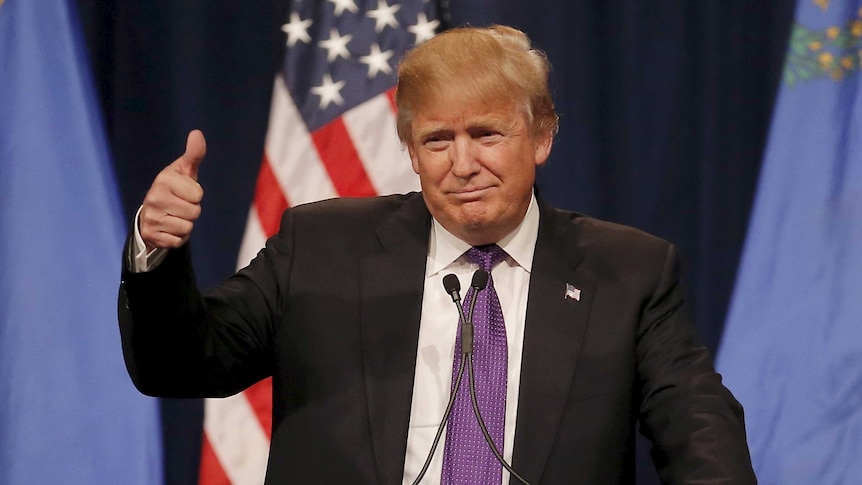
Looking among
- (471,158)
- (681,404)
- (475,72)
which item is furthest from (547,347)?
(475,72)

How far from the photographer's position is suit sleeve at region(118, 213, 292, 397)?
159cm

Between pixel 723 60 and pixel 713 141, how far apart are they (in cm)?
22

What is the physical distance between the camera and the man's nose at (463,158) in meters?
1.81

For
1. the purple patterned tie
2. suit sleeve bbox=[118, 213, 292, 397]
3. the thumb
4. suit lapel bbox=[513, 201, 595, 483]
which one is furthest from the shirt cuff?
suit lapel bbox=[513, 201, 595, 483]

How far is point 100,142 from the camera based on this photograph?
2.82 metres

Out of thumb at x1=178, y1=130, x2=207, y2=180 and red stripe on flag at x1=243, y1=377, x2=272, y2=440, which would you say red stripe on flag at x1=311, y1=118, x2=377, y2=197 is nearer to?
red stripe on flag at x1=243, y1=377, x2=272, y2=440

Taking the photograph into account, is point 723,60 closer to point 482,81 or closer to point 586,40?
point 586,40

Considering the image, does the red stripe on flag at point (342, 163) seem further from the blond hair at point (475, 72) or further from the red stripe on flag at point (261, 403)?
the blond hair at point (475, 72)

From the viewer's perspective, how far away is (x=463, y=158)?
1807mm

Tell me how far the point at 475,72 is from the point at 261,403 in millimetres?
1352

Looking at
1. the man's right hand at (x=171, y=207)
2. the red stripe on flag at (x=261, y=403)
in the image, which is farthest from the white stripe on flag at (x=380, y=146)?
the man's right hand at (x=171, y=207)

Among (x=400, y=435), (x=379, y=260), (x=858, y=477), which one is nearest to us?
(x=400, y=435)

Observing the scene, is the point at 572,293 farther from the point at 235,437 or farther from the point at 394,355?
the point at 235,437

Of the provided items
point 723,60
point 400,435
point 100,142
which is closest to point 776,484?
point 723,60
